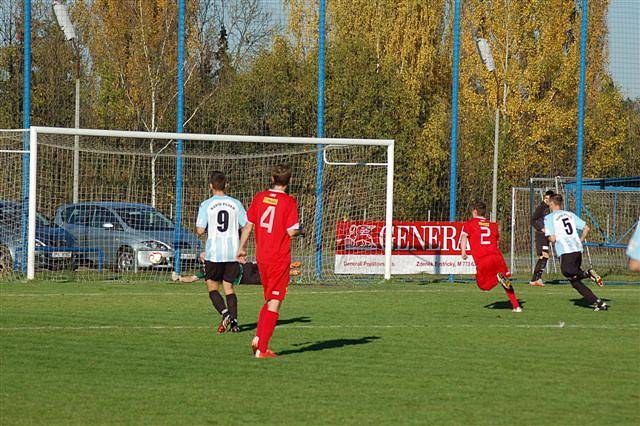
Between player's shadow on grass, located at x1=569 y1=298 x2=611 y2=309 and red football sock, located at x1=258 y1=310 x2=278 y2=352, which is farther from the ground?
red football sock, located at x1=258 y1=310 x2=278 y2=352

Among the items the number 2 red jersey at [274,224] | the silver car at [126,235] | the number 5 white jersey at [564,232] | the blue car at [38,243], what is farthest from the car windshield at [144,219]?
the number 2 red jersey at [274,224]

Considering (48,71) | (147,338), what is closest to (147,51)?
(48,71)

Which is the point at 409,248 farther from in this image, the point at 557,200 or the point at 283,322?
the point at 283,322

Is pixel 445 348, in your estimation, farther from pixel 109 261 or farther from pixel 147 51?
pixel 147 51

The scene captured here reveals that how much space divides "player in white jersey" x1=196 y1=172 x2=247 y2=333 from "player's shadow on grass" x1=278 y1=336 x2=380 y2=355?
1377 millimetres

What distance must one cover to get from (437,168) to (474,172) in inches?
85.5

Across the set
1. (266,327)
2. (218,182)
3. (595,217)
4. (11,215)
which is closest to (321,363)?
(266,327)

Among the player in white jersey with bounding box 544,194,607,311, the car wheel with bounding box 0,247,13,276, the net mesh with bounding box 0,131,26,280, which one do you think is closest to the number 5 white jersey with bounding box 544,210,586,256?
the player in white jersey with bounding box 544,194,607,311

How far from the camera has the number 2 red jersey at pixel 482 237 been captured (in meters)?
15.6

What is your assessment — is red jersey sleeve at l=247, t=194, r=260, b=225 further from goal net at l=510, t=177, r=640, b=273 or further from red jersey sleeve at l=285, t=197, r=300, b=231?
goal net at l=510, t=177, r=640, b=273

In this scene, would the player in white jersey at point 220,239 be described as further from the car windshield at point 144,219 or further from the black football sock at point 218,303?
the car windshield at point 144,219

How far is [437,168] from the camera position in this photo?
24188 mm

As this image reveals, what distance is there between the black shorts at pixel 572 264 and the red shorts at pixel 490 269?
1009 mm

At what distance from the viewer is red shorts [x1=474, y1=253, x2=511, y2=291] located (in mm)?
15580
